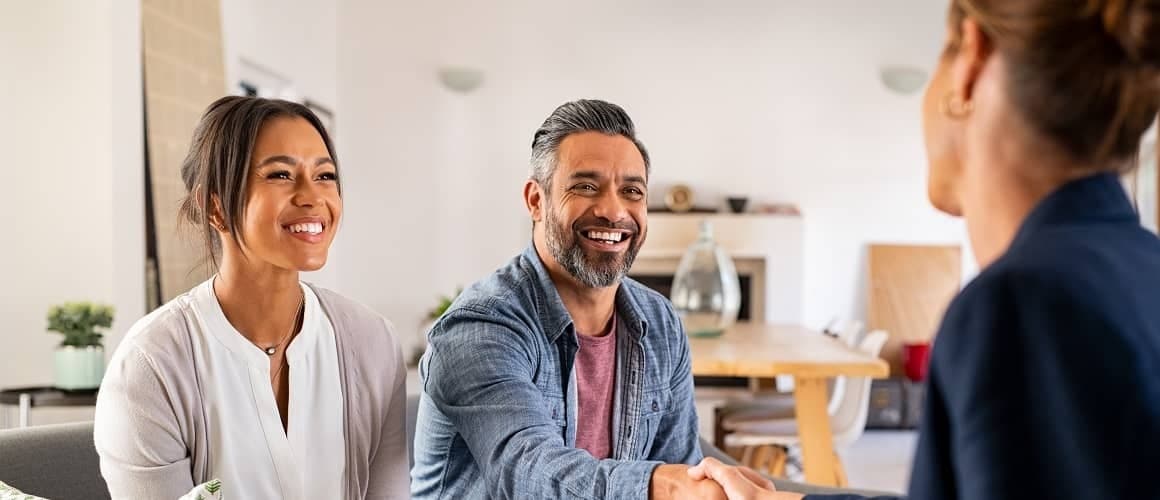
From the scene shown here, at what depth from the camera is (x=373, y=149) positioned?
7137 mm

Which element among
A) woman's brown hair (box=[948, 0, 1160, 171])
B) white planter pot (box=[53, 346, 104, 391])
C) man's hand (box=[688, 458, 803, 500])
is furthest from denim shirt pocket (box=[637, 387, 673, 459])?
white planter pot (box=[53, 346, 104, 391])

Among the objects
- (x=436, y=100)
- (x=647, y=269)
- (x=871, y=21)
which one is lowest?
(x=647, y=269)

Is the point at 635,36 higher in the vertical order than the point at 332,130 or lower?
higher

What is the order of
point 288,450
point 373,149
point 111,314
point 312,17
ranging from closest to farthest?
point 288,450 < point 111,314 < point 312,17 < point 373,149

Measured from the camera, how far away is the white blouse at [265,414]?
5.65 feet

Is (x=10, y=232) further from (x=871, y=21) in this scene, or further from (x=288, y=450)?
(x=871, y=21)

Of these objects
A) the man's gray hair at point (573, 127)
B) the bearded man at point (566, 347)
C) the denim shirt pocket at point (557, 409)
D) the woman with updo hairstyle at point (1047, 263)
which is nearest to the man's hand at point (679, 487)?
the bearded man at point (566, 347)

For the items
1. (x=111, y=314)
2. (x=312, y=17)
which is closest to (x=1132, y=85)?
(x=111, y=314)

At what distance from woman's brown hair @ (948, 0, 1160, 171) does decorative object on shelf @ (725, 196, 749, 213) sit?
6.39 metres

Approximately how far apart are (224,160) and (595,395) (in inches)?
28.6

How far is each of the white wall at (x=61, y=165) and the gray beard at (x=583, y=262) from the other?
2.38m

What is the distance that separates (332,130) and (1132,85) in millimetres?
6433

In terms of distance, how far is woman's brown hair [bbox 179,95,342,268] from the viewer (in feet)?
5.77

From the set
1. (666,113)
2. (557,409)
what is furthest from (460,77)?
(557,409)
